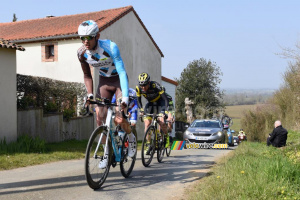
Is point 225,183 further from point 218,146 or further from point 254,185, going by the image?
point 218,146

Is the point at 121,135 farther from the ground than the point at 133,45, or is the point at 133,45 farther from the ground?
the point at 133,45

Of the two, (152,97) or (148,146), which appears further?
(152,97)

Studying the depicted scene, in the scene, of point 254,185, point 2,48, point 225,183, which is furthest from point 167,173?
point 2,48

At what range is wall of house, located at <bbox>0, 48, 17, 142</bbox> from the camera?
39.1 feet

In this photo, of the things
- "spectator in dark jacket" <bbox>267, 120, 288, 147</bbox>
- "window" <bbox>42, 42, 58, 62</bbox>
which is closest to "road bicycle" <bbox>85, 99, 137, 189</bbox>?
"spectator in dark jacket" <bbox>267, 120, 288, 147</bbox>

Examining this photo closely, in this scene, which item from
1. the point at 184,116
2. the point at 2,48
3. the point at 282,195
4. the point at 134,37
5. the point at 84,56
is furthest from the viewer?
the point at 184,116

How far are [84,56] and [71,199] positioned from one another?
214 centimetres

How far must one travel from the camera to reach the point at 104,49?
17.6 ft

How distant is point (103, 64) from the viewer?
5.52 meters

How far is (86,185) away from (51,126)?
32.3ft

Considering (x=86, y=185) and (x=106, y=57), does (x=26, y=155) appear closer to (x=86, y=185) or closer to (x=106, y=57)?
(x=86, y=185)

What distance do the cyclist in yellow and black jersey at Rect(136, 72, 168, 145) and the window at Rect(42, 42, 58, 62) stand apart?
14.5m

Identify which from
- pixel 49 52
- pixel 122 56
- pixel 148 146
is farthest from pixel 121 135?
pixel 122 56

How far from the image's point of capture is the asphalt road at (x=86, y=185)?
496 cm
